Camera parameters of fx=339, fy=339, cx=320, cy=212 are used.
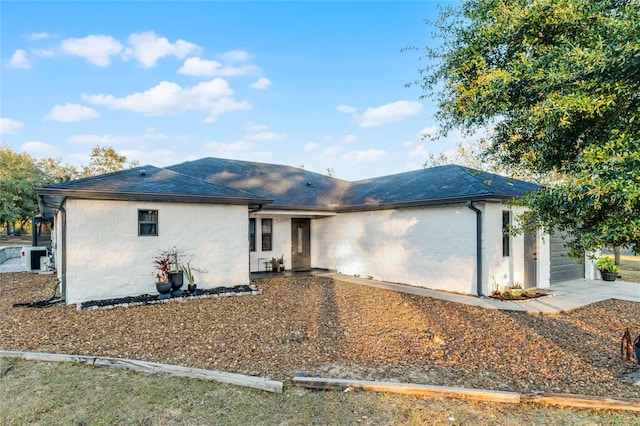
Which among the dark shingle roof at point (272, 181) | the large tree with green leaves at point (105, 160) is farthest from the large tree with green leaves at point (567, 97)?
the large tree with green leaves at point (105, 160)

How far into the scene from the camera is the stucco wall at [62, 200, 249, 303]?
26.5 ft

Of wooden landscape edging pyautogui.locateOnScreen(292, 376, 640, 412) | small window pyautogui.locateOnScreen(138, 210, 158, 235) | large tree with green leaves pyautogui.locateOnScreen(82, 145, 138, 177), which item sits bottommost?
wooden landscape edging pyautogui.locateOnScreen(292, 376, 640, 412)

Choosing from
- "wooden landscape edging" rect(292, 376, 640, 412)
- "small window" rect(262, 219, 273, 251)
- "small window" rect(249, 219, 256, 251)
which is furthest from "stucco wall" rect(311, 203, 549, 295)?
"wooden landscape edging" rect(292, 376, 640, 412)

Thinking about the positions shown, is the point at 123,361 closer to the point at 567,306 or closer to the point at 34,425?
the point at 34,425

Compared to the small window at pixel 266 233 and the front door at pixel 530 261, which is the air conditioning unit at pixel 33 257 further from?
the front door at pixel 530 261

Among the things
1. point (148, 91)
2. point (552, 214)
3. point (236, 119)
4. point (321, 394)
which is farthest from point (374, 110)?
point (321, 394)

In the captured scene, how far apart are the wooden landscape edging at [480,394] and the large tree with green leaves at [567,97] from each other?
1560 mm

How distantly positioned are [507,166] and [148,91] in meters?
14.8

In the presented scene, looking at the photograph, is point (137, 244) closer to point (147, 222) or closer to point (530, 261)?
point (147, 222)

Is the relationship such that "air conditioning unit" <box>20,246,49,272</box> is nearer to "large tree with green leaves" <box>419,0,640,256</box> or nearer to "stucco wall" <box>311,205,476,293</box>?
"stucco wall" <box>311,205,476,293</box>

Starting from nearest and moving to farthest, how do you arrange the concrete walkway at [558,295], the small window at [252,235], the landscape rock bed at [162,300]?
1. the landscape rock bed at [162,300]
2. the concrete walkway at [558,295]
3. the small window at [252,235]

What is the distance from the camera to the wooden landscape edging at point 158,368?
3.84 meters

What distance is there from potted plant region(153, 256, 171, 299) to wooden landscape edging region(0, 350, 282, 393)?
3.63 metres

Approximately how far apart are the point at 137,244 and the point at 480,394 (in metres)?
8.25
